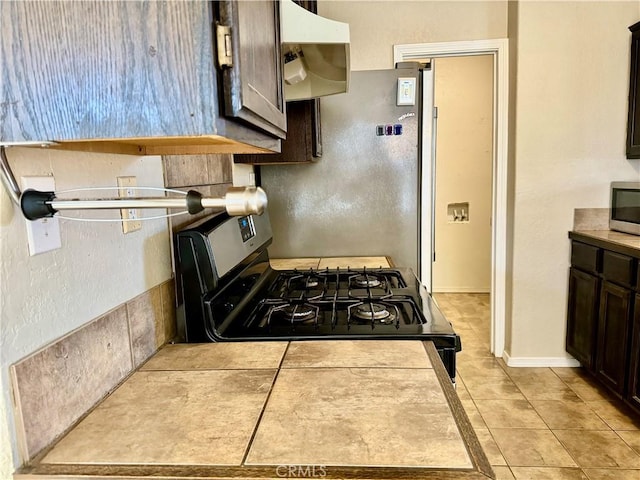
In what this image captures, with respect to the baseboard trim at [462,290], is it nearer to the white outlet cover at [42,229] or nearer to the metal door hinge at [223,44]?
the white outlet cover at [42,229]

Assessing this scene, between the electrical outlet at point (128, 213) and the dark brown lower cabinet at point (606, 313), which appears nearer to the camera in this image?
the electrical outlet at point (128, 213)

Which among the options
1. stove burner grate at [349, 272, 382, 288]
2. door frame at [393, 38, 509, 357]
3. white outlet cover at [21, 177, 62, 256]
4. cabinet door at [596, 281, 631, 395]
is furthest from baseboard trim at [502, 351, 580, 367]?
white outlet cover at [21, 177, 62, 256]

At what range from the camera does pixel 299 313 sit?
132 centimetres

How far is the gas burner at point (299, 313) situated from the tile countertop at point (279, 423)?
239 mm

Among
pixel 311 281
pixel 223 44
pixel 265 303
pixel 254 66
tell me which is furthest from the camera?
pixel 311 281

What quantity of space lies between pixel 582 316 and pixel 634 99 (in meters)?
1.30

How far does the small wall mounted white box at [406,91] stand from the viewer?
250 centimetres

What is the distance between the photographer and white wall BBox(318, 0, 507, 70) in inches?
115

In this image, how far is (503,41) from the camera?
9.61 ft

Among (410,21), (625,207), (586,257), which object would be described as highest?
(410,21)

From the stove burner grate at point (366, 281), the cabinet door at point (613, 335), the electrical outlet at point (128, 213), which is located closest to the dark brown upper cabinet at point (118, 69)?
the electrical outlet at point (128, 213)

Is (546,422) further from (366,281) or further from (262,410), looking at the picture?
(262,410)

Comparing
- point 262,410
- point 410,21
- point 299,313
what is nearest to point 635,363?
point 299,313

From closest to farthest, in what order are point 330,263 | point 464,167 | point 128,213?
point 128,213 < point 330,263 < point 464,167
